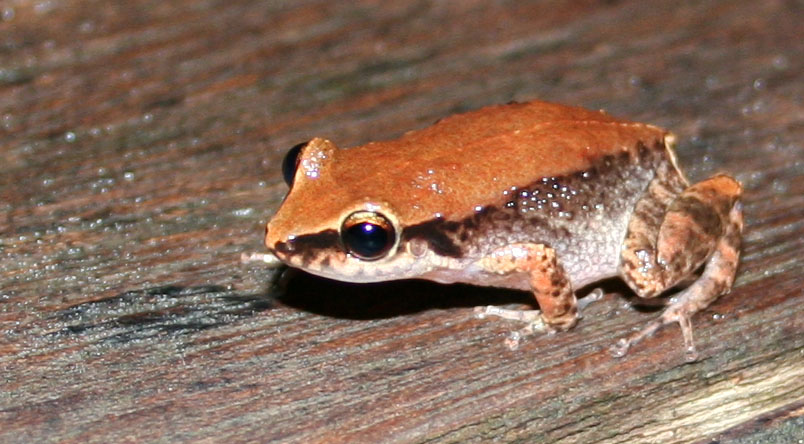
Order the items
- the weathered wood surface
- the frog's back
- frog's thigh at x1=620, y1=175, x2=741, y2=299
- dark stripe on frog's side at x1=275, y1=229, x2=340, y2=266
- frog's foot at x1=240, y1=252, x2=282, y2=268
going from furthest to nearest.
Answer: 1. frog's foot at x1=240, y1=252, x2=282, y2=268
2. frog's thigh at x1=620, y1=175, x2=741, y2=299
3. the frog's back
4. dark stripe on frog's side at x1=275, y1=229, x2=340, y2=266
5. the weathered wood surface

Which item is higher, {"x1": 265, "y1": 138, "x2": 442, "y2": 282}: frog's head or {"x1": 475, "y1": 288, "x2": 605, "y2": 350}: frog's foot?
{"x1": 265, "y1": 138, "x2": 442, "y2": 282}: frog's head

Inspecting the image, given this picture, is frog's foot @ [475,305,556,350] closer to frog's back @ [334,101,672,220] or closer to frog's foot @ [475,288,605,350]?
frog's foot @ [475,288,605,350]

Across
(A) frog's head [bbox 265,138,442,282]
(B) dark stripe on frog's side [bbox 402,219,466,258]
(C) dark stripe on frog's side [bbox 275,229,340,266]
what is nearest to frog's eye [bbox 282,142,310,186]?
(A) frog's head [bbox 265,138,442,282]

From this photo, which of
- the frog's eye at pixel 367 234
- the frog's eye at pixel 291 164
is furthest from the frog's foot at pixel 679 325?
the frog's eye at pixel 291 164

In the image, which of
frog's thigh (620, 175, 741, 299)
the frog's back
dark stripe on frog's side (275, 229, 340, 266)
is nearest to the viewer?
dark stripe on frog's side (275, 229, 340, 266)

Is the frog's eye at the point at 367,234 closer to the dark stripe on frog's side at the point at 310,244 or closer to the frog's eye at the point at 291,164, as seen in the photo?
the dark stripe on frog's side at the point at 310,244

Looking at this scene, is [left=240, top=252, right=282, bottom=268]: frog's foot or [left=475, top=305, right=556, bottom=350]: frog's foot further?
[left=240, top=252, right=282, bottom=268]: frog's foot
